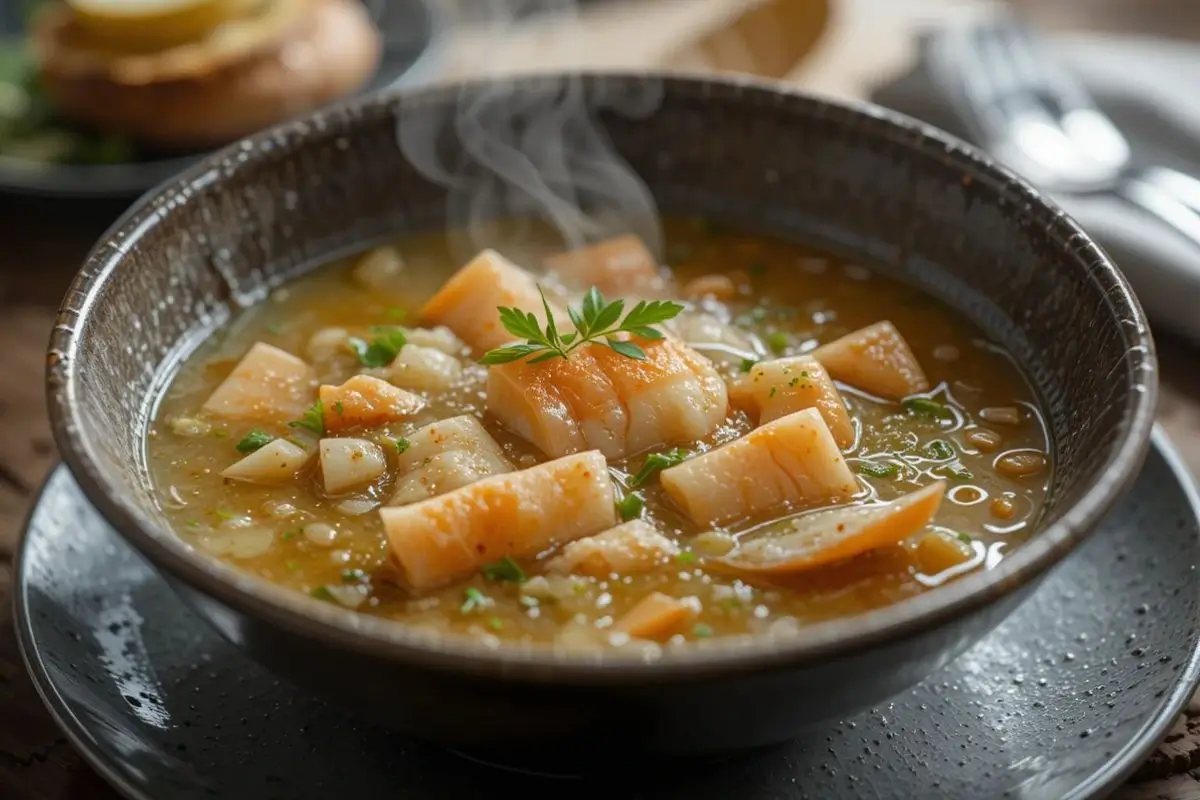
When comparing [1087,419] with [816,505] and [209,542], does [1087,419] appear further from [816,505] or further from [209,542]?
[209,542]

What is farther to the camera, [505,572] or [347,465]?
[347,465]

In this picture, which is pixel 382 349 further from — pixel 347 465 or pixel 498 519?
pixel 498 519

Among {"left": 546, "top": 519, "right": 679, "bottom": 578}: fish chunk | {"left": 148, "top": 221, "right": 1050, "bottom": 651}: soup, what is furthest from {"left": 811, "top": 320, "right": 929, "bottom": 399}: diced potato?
{"left": 546, "top": 519, "right": 679, "bottom": 578}: fish chunk

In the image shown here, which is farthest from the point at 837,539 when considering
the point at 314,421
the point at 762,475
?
the point at 314,421

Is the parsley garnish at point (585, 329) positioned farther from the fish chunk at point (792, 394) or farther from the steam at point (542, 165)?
the steam at point (542, 165)

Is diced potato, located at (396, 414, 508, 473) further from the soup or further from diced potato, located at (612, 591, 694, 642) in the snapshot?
diced potato, located at (612, 591, 694, 642)
